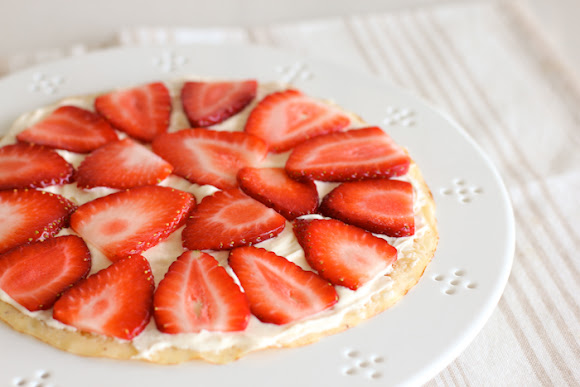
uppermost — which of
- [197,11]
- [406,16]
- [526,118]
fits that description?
[197,11]

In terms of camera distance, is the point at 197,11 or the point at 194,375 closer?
the point at 194,375

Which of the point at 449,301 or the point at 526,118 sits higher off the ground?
the point at 449,301

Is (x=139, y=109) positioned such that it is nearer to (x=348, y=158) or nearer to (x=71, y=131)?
(x=71, y=131)

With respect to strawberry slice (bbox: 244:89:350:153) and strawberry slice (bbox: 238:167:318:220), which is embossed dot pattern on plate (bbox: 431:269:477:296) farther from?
strawberry slice (bbox: 244:89:350:153)

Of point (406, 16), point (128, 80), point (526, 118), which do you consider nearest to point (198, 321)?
point (128, 80)

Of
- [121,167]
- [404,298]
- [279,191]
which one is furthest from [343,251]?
[121,167]

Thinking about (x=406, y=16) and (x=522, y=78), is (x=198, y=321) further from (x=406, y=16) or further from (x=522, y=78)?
(x=406, y=16)

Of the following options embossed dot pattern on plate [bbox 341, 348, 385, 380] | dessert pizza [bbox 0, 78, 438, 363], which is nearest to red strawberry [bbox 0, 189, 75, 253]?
dessert pizza [bbox 0, 78, 438, 363]
